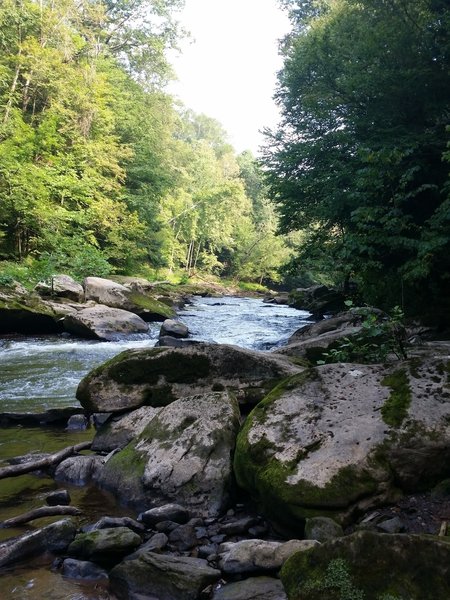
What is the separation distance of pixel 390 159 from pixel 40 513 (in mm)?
7711

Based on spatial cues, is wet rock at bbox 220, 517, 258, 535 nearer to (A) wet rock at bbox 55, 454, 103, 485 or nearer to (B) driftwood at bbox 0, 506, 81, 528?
(B) driftwood at bbox 0, 506, 81, 528

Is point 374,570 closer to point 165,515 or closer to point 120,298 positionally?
point 165,515

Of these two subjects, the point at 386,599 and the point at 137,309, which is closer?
the point at 386,599

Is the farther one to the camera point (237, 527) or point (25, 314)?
point (25, 314)

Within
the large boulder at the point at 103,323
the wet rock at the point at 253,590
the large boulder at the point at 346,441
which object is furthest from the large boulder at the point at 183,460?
the large boulder at the point at 103,323

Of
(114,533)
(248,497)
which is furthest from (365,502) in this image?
Answer: (114,533)

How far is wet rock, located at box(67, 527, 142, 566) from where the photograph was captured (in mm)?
3281

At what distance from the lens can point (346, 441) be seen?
3797mm

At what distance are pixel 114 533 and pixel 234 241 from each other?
47369 mm

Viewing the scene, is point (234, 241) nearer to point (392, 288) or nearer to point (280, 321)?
point (280, 321)

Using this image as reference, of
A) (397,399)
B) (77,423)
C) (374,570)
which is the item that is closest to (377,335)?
(397,399)

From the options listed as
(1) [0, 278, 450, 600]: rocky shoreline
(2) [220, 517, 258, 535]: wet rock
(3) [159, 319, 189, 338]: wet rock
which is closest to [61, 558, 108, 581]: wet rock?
(1) [0, 278, 450, 600]: rocky shoreline

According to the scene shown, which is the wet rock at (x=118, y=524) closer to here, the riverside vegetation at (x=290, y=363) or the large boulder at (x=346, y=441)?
the riverside vegetation at (x=290, y=363)

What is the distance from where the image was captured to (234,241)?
164 feet
